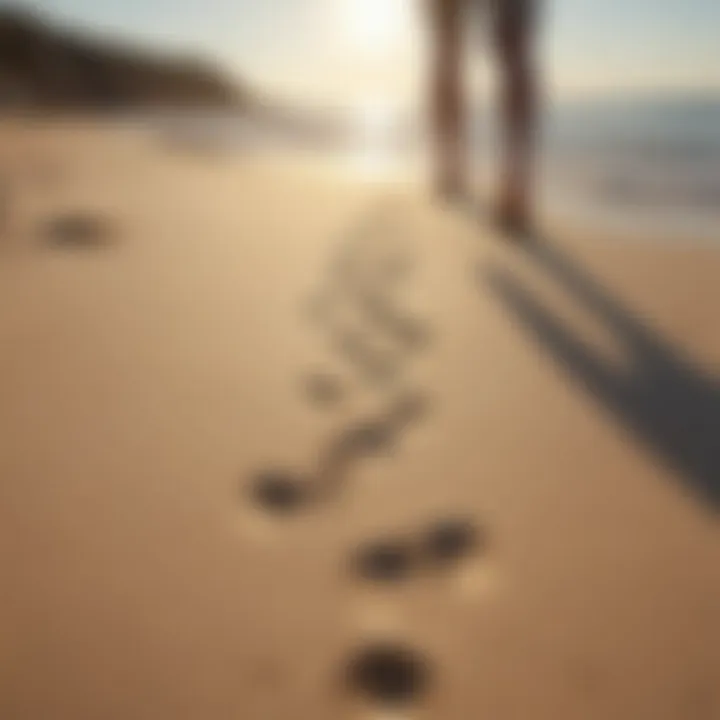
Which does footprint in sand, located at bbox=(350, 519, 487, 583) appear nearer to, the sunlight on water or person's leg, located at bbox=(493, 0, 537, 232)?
person's leg, located at bbox=(493, 0, 537, 232)

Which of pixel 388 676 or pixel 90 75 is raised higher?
pixel 90 75

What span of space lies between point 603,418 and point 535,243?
2.01 ft

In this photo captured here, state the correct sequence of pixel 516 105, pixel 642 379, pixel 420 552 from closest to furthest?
pixel 420 552
pixel 642 379
pixel 516 105

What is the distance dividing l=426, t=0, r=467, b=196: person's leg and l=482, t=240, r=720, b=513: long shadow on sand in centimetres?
47

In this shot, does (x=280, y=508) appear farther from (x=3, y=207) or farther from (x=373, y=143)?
(x=373, y=143)

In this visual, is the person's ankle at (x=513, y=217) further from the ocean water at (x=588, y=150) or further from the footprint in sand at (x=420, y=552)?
the footprint in sand at (x=420, y=552)

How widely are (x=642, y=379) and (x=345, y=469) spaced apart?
426 mm

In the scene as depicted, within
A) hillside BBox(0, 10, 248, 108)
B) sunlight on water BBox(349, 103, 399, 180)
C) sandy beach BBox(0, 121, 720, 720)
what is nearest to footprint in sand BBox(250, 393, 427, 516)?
sandy beach BBox(0, 121, 720, 720)

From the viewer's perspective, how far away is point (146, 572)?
2.63ft

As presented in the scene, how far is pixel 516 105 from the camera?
1646 mm

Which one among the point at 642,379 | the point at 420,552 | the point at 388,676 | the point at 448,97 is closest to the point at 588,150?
the point at 448,97

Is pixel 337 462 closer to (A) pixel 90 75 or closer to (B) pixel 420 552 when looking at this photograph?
(B) pixel 420 552

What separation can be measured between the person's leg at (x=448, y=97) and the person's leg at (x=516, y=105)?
0.40 ft

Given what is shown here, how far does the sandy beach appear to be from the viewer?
0.72 m
